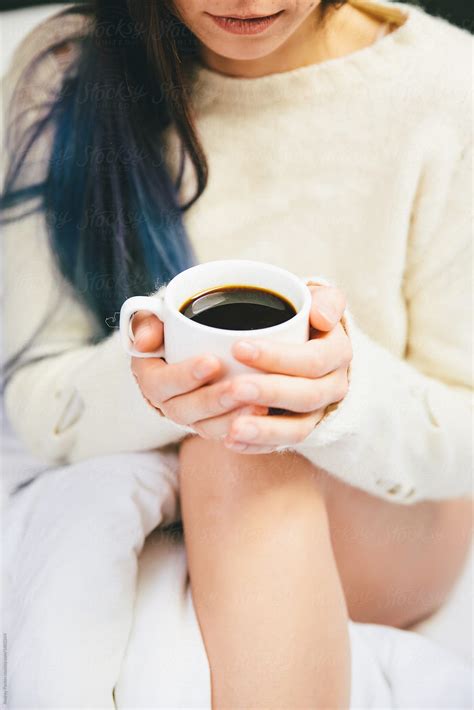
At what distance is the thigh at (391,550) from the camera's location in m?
0.71

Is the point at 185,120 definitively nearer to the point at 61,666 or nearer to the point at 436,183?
the point at 436,183

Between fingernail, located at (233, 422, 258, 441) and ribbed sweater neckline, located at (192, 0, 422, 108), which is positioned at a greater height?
ribbed sweater neckline, located at (192, 0, 422, 108)

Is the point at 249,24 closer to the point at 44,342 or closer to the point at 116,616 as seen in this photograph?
the point at 44,342

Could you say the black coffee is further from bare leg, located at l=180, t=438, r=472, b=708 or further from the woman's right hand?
bare leg, located at l=180, t=438, r=472, b=708

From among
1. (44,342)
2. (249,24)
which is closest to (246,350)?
(249,24)

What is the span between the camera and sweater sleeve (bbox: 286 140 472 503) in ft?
2.09

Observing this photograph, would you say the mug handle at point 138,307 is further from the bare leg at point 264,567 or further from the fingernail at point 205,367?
the bare leg at point 264,567

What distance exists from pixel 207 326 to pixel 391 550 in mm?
379

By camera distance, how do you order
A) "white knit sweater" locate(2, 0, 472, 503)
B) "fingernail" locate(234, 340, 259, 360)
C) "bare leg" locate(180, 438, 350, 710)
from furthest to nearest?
"white knit sweater" locate(2, 0, 472, 503)
"bare leg" locate(180, 438, 350, 710)
"fingernail" locate(234, 340, 259, 360)

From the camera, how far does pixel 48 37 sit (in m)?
0.82

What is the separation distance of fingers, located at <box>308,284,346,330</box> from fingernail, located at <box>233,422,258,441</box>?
8 centimetres

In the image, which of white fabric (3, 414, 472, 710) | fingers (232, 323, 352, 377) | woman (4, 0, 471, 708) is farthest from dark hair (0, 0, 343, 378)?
fingers (232, 323, 352, 377)

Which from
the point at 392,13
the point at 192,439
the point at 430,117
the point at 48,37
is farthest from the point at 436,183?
the point at 48,37

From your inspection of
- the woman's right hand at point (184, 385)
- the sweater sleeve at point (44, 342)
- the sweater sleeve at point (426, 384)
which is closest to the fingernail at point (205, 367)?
the woman's right hand at point (184, 385)
